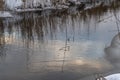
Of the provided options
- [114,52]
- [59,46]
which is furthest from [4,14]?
[114,52]

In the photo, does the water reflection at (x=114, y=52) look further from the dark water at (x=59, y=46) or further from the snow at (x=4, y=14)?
the snow at (x=4, y=14)

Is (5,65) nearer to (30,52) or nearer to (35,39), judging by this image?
(30,52)

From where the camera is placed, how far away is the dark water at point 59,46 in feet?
23.5

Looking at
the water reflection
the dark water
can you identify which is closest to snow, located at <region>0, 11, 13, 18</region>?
the dark water

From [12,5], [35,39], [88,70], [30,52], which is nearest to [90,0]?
[12,5]

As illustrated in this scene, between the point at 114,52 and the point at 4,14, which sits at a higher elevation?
the point at 4,14

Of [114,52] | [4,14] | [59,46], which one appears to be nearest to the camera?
[114,52]

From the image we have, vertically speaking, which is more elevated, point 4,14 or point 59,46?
point 4,14

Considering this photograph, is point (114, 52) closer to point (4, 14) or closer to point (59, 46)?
point (59, 46)

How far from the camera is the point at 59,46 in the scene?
8930mm

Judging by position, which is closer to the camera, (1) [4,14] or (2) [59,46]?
(2) [59,46]

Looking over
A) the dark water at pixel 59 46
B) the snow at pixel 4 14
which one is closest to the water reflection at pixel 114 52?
the dark water at pixel 59 46

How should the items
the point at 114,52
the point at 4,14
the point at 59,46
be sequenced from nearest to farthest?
the point at 114,52, the point at 59,46, the point at 4,14

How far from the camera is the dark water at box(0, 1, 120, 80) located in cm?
715
